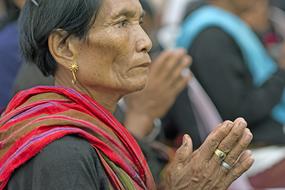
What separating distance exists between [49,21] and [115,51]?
0.77 ft

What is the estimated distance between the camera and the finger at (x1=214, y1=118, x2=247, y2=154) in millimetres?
2482

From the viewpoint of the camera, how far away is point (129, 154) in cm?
262

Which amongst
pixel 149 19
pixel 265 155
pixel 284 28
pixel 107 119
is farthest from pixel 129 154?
pixel 284 28

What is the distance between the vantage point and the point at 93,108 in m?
2.55

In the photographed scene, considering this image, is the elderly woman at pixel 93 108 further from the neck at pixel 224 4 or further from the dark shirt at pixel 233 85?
the neck at pixel 224 4

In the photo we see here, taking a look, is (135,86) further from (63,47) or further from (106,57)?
(63,47)

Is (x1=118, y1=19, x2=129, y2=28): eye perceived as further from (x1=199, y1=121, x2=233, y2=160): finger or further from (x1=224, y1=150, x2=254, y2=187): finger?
(x1=224, y1=150, x2=254, y2=187): finger

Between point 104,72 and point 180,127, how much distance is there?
2.15 meters

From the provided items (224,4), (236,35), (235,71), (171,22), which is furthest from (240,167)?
(171,22)

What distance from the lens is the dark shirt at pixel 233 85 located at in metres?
4.62

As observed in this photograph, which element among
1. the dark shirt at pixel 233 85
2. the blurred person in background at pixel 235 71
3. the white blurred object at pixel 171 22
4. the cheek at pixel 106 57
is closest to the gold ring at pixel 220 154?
the cheek at pixel 106 57

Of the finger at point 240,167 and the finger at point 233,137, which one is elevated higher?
the finger at point 233,137

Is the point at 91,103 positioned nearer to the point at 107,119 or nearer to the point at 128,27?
the point at 107,119

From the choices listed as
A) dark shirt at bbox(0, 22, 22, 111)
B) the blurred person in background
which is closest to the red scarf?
dark shirt at bbox(0, 22, 22, 111)
